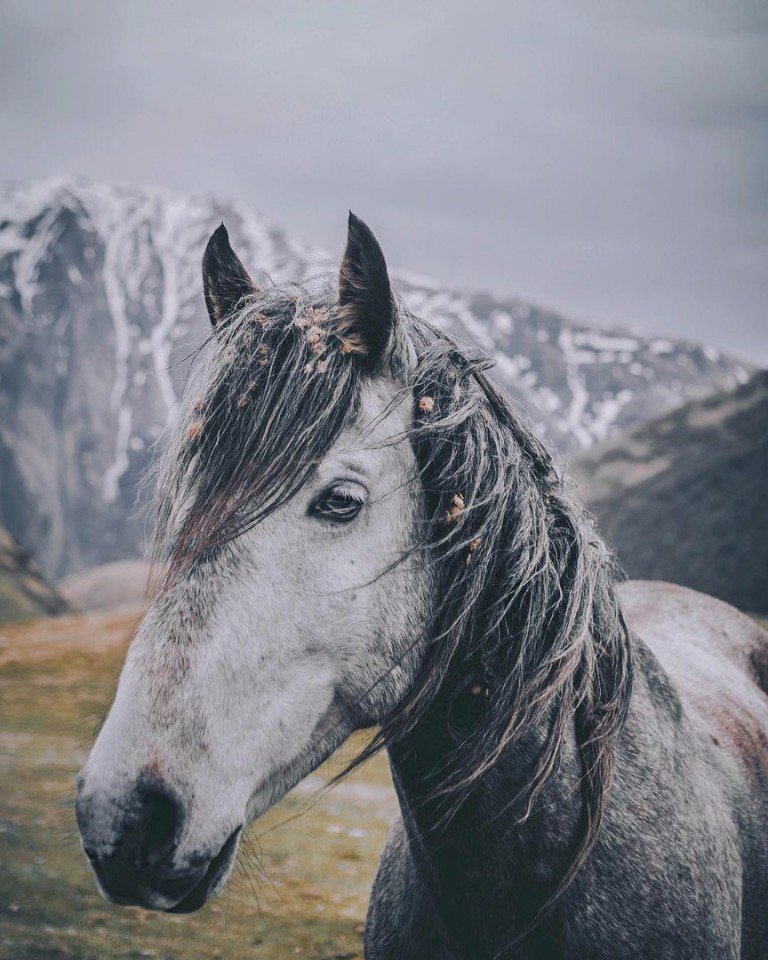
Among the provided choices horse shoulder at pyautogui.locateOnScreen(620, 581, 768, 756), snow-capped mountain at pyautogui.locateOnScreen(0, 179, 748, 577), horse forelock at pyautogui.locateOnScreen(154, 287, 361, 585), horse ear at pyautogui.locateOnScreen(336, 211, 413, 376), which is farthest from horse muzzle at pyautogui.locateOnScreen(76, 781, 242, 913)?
snow-capped mountain at pyautogui.locateOnScreen(0, 179, 748, 577)

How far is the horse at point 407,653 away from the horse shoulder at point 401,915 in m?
0.02

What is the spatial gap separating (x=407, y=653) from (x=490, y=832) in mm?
617

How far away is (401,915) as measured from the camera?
2619 millimetres

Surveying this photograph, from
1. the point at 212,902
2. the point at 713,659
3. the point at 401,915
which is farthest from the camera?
the point at 212,902

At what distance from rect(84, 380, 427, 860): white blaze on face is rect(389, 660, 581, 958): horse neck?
0.88 ft

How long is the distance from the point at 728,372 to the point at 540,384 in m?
39.1

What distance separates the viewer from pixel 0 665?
1500cm

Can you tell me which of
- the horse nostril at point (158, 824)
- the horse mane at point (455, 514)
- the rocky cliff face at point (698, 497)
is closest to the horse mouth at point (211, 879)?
the horse nostril at point (158, 824)

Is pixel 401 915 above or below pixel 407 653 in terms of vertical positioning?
below

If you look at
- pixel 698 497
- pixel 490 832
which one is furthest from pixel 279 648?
pixel 698 497

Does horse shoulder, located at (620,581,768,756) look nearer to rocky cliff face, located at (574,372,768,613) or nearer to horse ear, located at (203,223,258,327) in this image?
horse ear, located at (203,223,258,327)

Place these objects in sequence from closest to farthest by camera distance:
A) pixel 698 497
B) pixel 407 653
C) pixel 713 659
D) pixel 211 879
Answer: pixel 211 879 < pixel 407 653 < pixel 713 659 < pixel 698 497

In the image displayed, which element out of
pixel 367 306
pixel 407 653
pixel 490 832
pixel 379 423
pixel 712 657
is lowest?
pixel 712 657

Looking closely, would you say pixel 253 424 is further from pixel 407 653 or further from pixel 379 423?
pixel 407 653
